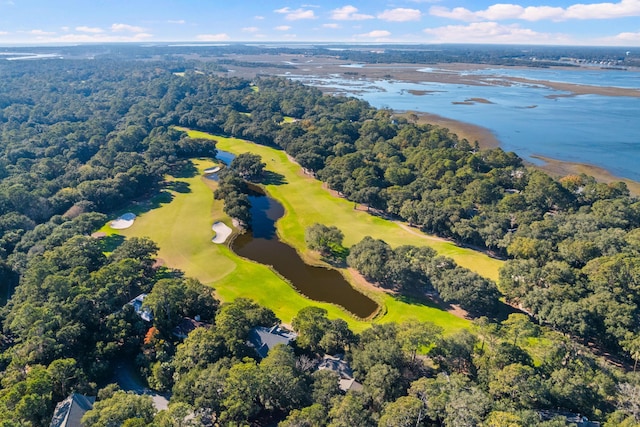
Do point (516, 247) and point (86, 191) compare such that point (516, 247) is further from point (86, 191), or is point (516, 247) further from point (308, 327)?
point (86, 191)

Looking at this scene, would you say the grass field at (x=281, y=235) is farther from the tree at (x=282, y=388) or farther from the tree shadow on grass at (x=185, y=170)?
the tree at (x=282, y=388)

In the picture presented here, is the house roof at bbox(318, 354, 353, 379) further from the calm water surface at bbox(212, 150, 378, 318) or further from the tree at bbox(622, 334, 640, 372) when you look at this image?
the tree at bbox(622, 334, 640, 372)

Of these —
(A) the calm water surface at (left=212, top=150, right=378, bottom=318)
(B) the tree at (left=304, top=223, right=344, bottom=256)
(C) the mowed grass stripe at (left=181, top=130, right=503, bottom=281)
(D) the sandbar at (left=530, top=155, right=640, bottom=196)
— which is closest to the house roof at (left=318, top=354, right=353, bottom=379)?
(A) the calm water surface at (left=212, top=150, right=378, bottom=318)

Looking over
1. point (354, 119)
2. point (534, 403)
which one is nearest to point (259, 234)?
point (534, 403)

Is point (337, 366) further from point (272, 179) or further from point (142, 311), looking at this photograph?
point (272, 179)

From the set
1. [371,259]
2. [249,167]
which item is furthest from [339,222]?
[249,167]

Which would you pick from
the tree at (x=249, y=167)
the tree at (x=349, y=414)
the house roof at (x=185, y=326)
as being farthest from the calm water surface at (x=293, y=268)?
the tree at (x=349, y=414)
